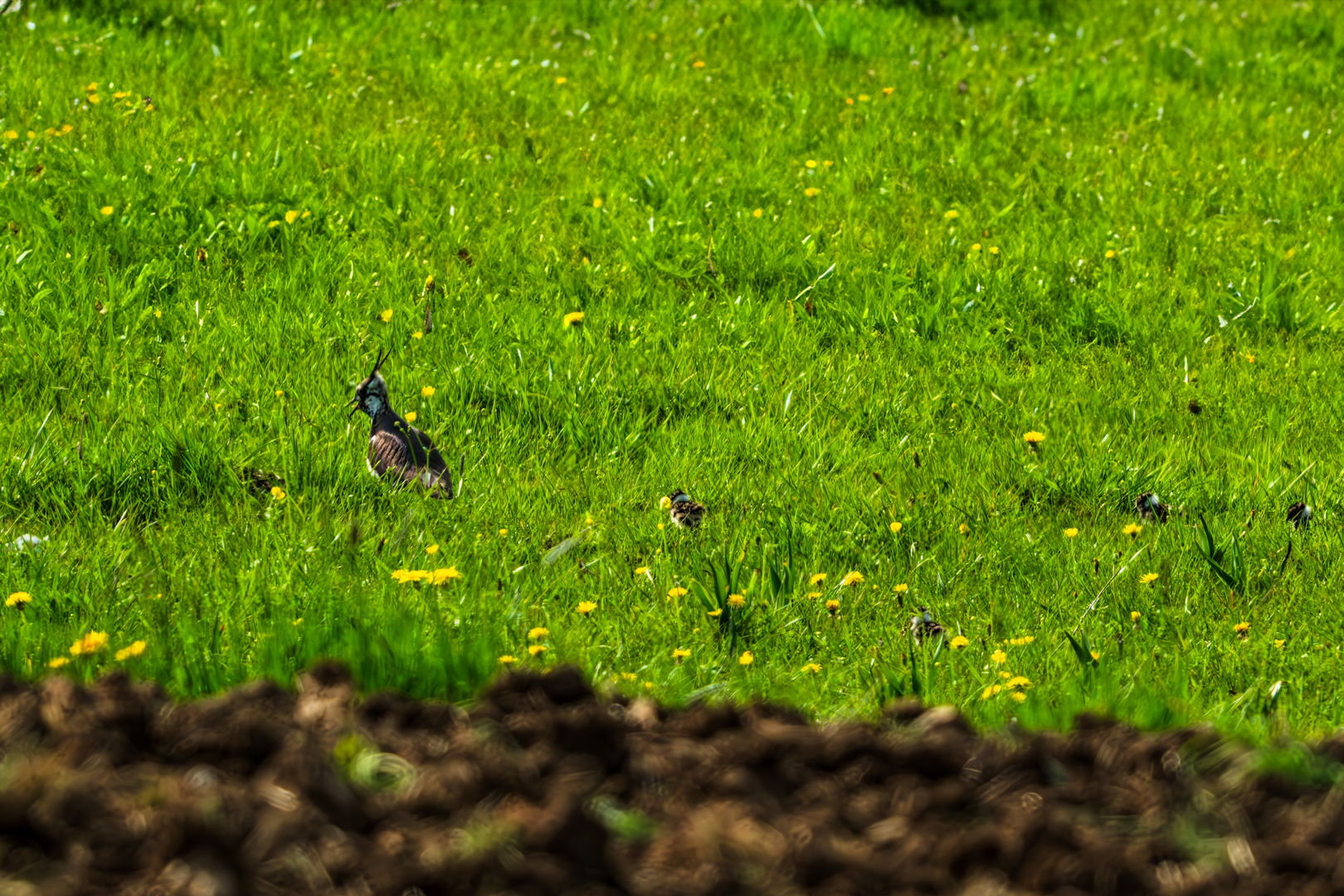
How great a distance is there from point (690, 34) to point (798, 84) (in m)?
1.18

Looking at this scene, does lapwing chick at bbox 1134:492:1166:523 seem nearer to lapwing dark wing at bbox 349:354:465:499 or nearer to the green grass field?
the green grass field

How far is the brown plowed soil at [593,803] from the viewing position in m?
1.48

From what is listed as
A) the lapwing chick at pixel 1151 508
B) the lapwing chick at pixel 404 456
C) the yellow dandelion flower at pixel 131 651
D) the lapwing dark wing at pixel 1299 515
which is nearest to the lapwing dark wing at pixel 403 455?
the lapwing chick at pixel 404 456

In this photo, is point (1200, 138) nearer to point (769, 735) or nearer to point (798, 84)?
point (798, 84)

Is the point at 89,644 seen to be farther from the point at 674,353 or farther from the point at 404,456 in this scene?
the point at 674,353

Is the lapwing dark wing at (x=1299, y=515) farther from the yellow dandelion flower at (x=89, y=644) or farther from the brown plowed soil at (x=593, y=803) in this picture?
the yellow dandelion flower at (x=89, y=644)

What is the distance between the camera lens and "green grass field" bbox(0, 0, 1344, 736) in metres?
3.34

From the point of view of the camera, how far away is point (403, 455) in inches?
156

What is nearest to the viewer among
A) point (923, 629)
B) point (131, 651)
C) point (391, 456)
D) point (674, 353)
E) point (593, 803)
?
point (593, 803)

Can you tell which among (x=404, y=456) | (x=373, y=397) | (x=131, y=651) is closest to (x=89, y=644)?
(x=131, y=651)

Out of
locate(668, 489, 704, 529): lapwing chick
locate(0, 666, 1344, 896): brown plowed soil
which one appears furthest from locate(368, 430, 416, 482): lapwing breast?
locate(0, 666, 1344, 896): brown plowed soil

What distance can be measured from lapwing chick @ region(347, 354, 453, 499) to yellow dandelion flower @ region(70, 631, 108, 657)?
115 cm

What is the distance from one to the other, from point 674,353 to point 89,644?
8.64ft

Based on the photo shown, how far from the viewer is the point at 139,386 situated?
439 centimetres
